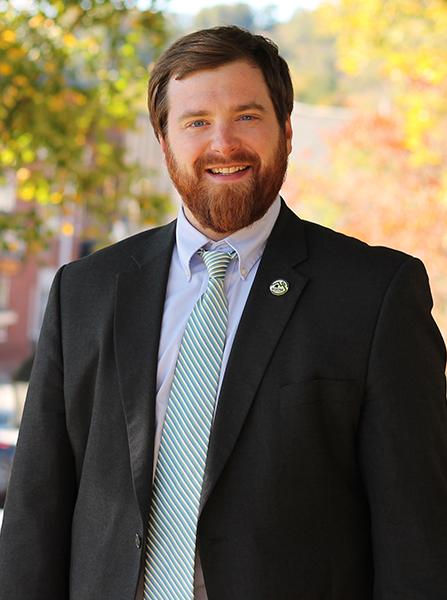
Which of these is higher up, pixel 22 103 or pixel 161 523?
pixel 22 103

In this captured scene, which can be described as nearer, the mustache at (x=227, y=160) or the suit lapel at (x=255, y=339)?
the suit lapel at (x=255, y=339)

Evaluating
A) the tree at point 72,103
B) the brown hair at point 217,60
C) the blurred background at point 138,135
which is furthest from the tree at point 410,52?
the brown hair at point 217,60

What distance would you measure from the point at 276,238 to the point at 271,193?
108mm

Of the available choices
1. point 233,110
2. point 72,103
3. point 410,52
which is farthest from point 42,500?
point 410,52

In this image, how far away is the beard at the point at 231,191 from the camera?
2439mm

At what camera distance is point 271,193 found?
8.16 feet

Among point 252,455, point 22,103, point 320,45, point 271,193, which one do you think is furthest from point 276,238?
point 320,45

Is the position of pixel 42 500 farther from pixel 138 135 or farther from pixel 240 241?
pixel 138 135

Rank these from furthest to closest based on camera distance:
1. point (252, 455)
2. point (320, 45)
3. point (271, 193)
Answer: point (320, 45) → point (271, 193) → point (252, 455)

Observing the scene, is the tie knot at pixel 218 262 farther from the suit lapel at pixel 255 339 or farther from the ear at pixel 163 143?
the ear at pixel 163 143

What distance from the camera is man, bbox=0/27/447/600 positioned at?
7.54ft

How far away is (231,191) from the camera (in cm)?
244

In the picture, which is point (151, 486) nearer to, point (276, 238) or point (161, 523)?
point (161, 523)

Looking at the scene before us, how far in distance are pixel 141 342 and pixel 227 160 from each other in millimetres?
426
